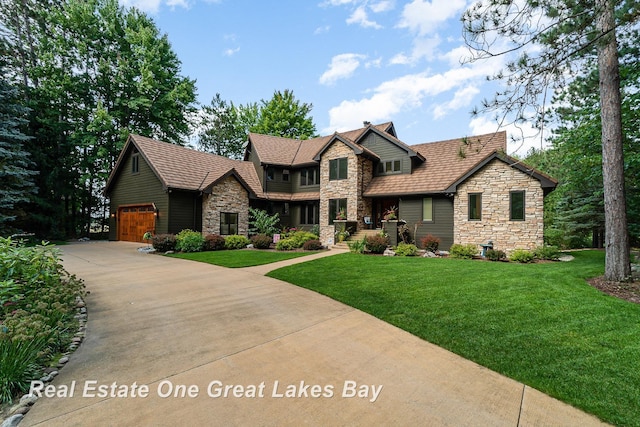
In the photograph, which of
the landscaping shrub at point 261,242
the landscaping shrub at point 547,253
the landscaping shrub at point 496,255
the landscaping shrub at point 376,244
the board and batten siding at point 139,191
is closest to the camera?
the landscaping shrub at point 547,253

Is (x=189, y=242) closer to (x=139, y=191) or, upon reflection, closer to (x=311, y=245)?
(x=311, y=245)

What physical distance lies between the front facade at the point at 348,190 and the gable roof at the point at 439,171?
2.4 inches

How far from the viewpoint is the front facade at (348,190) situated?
1357 centimetres

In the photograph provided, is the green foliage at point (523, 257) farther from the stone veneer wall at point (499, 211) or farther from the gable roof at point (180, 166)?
the gable roof at point (180, 166)

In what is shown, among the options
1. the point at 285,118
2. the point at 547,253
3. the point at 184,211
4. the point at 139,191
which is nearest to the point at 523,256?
the point at 547,253

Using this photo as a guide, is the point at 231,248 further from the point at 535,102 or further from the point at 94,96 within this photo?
the point at 94,96

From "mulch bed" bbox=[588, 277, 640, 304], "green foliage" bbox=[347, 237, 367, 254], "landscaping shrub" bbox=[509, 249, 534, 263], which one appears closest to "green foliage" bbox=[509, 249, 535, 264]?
"landscaping shrub" bbox=[509, 249, 534, 263]

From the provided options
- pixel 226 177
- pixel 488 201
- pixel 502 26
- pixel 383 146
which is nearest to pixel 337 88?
pixel 383 146

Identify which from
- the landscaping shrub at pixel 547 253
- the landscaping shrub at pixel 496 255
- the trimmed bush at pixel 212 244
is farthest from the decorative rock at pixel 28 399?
the landscaping shrub at pixel 547 253

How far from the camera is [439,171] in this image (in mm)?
16328

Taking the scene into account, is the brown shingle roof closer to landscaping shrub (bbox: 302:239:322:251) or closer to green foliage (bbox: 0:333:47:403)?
landscaping shrub (bbox: 302:239:322:251)

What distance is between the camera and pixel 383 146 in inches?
728

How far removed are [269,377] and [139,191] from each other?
61.1ft

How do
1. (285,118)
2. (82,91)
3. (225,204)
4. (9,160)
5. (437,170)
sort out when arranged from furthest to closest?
(285,118), (82,91), (225,204), (437,170), (9,160)
